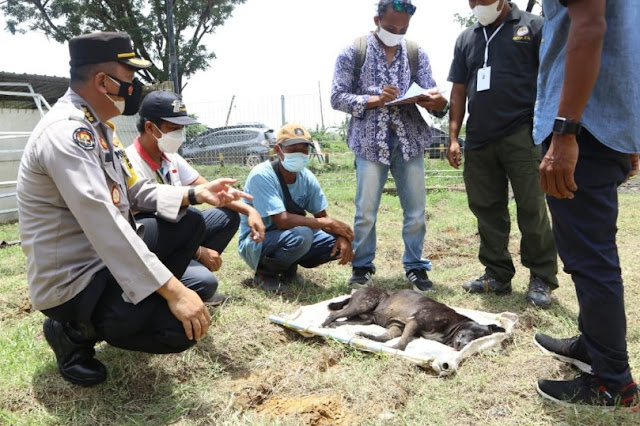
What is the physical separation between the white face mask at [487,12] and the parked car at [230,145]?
31.6ft

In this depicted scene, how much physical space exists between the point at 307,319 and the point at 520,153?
1872mm

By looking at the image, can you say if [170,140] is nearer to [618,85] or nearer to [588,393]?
[618,85]

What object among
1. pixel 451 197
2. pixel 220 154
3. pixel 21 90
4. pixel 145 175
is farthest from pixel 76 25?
pixel 145 175

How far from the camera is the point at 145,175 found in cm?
351

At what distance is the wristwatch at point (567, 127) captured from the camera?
2076mm

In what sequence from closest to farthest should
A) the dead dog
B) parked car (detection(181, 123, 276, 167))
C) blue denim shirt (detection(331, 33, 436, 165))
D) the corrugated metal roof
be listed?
the dead dog
blue denim shirt (detection(331, 33, 436, 165))
the corrugated metal roof
parked car (detection(181, 123, 276, 167))

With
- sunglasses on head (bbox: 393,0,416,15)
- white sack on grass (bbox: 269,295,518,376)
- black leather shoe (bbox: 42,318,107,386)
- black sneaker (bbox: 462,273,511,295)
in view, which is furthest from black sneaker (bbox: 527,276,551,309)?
black leather shoe (bbox: 42,318,107,386)

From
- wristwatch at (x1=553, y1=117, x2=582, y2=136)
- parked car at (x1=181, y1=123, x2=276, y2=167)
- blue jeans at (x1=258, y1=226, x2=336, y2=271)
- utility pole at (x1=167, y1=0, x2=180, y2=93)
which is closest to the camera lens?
wristwatch at (x1=553, y1=117, x2=582, y2=136)

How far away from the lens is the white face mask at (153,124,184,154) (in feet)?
11.8

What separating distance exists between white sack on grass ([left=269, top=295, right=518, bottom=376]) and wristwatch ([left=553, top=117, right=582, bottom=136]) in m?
1.31

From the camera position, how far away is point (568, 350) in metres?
2.65

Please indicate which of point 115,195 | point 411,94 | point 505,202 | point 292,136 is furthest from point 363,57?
point 115,195

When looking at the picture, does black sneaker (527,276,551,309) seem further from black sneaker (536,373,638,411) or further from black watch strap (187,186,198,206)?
black watch strap (187,186,198,206)

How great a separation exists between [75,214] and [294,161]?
6.91 feet
